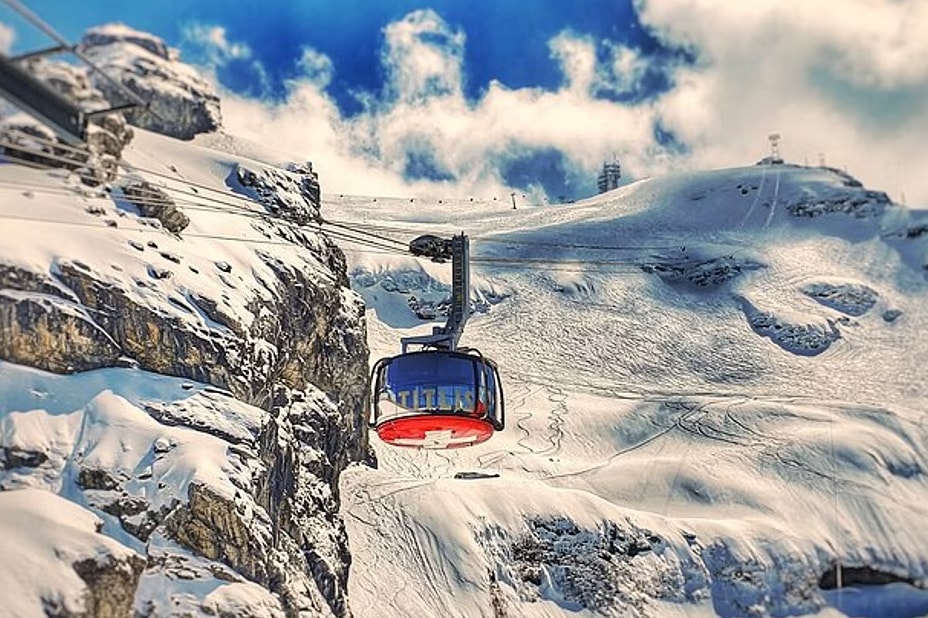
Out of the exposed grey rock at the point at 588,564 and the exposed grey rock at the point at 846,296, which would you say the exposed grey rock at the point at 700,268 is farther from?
the exposed grey rock at the point at 588,564

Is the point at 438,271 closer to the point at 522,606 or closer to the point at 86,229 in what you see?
the point at 522,606

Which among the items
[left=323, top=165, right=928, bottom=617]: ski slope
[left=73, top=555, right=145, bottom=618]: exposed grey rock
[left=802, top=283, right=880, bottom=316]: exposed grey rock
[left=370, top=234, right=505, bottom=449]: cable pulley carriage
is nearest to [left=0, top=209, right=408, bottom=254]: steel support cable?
[left=323, top=165, right=928, bottom=617]: ski slope

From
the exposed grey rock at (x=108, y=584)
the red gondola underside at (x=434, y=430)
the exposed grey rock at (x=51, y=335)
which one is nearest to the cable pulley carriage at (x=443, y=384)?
the red gondola underside at (x=434, y=430)

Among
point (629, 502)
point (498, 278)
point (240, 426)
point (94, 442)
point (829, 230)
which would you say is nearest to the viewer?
point (94, 442)

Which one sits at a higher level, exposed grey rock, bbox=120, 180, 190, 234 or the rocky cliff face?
exposed grey rock, bbox=120, 180, 190, 234

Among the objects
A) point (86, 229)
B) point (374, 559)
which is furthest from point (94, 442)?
point (374, 559)

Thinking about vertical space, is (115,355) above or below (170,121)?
below

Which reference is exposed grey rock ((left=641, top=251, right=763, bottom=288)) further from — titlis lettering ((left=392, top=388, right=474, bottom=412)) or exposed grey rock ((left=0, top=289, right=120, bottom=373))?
titlis lettering ((left=392, top=388, right=474, bottom=412))
